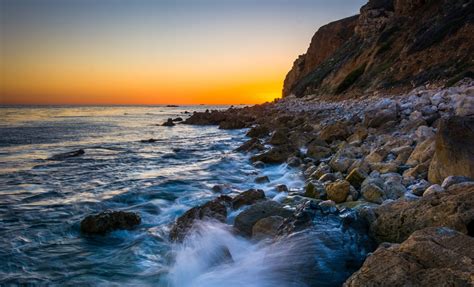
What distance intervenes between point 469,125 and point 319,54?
185ft

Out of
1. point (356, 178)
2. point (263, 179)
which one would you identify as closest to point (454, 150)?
point (356, 178)

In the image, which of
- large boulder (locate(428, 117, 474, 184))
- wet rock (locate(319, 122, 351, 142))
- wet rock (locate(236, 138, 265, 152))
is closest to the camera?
large boulder (locate(428, 117, 474, 184))

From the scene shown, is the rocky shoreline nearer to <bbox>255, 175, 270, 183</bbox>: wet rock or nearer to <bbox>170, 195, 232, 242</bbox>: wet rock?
<bbox>170, 195, 232, 242</bbox>: wet rock

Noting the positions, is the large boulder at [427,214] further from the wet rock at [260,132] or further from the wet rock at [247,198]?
the wet rock at [260,132]

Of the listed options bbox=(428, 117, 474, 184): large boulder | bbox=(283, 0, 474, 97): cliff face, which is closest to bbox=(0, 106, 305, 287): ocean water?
bbox=(428, 117, 474, 184): large boulder

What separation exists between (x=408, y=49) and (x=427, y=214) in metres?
23.8

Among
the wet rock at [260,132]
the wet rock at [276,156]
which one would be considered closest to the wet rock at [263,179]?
the wet rock at [276,156]

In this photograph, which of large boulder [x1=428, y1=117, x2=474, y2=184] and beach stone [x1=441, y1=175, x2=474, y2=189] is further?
large boulder [x1=428, y1=117, x2=474, y2=184]

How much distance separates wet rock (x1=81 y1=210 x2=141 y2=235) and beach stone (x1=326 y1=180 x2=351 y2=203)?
3.74 m

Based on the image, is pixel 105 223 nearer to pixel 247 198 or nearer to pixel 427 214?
pixel 247 198

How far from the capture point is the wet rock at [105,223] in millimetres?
6164

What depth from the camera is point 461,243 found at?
2689 millimetres

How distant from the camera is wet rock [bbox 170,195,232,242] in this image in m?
6.03

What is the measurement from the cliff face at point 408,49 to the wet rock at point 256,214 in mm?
12598
